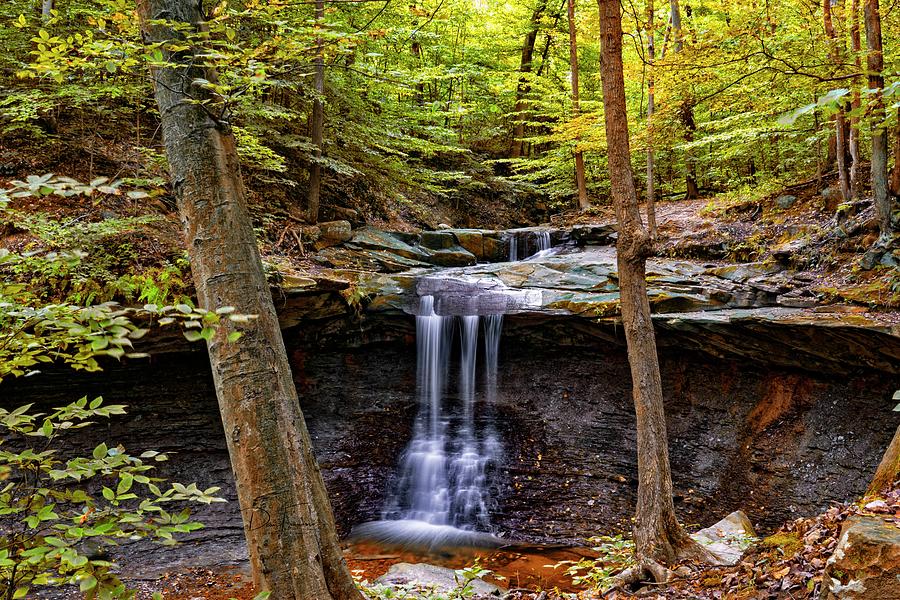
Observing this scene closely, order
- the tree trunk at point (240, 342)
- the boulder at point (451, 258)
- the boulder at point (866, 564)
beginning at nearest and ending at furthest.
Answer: the boulder at point (866, 564) → the tree trunk at point (240, 342) → the boulder at point (451, 258)

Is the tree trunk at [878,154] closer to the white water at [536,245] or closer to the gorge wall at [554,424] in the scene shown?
the gorge wall at [554,424]

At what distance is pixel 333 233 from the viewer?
1058cm

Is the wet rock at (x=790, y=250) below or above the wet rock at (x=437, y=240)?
below

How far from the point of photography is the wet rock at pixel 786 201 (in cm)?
1039

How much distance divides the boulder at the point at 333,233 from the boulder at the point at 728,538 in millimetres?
8020

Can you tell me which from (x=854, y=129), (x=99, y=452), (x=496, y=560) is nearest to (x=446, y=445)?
(x=496, y=560)

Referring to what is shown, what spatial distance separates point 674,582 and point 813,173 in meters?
10.5

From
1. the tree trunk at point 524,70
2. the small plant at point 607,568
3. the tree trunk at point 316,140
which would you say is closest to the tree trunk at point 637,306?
the small plant at point 607,568

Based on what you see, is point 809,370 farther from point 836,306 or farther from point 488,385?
point 488,385

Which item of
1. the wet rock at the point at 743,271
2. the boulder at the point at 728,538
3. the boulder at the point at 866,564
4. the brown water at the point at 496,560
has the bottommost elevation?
the brown water at the point at 496,560

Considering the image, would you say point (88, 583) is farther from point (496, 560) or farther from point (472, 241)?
point (472, 241)

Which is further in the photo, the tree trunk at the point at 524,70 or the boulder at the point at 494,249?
the tree trunk at the point at 524,70

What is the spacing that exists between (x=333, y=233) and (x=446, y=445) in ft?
15.9

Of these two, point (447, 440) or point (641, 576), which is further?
point (447, 440)
